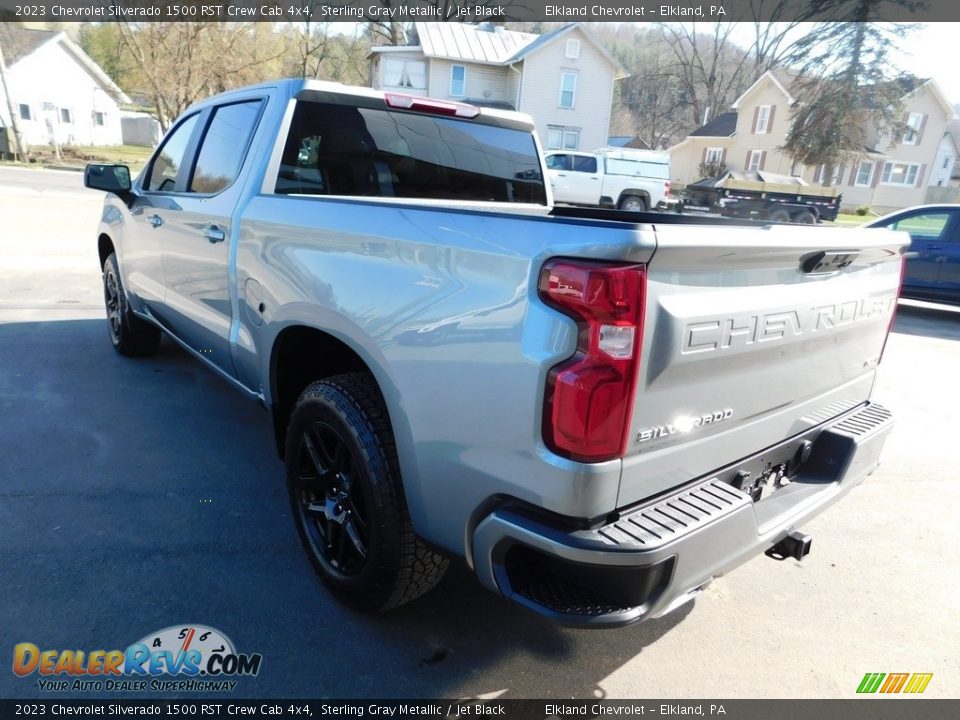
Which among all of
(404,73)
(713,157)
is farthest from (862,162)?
(404,73)

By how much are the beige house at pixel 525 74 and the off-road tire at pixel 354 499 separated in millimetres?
34520

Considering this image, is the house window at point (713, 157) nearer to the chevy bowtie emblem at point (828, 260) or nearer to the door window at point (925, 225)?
the door window at point (925, 225)

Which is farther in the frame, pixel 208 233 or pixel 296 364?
pixel 208 233

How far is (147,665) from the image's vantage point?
2.28m

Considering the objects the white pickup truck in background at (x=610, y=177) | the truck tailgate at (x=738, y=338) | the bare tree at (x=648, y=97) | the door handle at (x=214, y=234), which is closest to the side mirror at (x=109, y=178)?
the door handle at (x=214, y=234)

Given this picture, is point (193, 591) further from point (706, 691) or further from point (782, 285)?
point (782, 285)

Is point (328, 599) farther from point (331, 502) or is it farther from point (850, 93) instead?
point (850, 93)

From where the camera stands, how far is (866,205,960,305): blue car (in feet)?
30.0

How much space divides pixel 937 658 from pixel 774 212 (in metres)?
24.6

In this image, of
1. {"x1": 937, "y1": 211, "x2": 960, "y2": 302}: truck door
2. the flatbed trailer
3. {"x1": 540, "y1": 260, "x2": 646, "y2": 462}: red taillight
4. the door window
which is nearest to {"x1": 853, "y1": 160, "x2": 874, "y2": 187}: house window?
the flatbed trailer

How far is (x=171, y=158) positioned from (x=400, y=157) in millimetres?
1877

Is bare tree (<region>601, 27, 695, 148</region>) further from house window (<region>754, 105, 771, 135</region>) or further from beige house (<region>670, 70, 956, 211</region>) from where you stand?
house window (<region>754, 105, 771, 135</region>)

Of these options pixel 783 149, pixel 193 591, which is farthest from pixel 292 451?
pixel 783 149

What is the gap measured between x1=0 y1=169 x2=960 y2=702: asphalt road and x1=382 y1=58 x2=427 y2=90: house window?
35.4m
